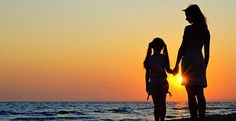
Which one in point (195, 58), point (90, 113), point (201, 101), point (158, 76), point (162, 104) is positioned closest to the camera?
point (201, 101)

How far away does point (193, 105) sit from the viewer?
717 cm

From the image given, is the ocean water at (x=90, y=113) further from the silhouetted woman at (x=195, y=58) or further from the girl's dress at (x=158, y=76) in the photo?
the silhouetted woman at (x=195, y=58)

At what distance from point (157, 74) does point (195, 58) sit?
1.93 metres

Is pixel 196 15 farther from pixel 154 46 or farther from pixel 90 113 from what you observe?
pixel 90 113

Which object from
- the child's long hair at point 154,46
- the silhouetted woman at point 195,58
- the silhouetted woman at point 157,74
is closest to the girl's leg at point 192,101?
the silhouetted woman at point 195,58

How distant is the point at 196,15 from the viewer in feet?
23.4

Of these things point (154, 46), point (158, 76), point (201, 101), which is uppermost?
point (154, 46)

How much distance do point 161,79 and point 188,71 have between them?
1.88m

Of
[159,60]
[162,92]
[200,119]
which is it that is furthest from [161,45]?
[200,119]

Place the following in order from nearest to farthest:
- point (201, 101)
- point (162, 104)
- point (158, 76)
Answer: point (201, 101), point (162, 104), point (158, 76)

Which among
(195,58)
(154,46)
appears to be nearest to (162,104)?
(154,46)

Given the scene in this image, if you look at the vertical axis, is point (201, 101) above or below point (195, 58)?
below

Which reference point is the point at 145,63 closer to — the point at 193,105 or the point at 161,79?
the point at 161,79

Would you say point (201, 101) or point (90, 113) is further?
point (90, 113)
